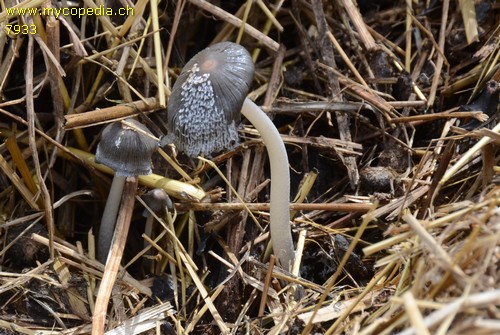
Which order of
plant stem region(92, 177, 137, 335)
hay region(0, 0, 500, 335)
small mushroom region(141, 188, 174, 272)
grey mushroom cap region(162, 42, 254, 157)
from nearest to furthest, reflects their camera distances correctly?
grey mushroom cap region(162, 42, 254, 157) < plant stem region(92, 177, 137, 335) < hay region(0, 0, 500, 335) < small mushroom region(141, 188, 174, 272)

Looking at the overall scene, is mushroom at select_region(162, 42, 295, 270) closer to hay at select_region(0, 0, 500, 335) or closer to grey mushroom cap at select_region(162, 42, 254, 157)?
grey mushroom cap at select_region(162, 42, 254, 157)

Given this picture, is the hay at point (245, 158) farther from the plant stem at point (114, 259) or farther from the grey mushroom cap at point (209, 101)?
the grey mushroom cap at point (209, 101)

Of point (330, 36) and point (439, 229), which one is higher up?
point (330, 36)

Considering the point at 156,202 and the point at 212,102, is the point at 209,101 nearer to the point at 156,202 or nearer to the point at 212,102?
the point at 212,102

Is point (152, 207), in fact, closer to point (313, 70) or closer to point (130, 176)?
point (130, 176)

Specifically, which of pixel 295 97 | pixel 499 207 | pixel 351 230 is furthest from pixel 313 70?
pixel 499 207

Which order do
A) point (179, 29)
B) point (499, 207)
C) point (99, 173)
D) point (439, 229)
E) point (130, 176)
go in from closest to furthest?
point (499, 207)
point (439, 229)
point (130, 176)
point (99, 173)
point (179, 29)

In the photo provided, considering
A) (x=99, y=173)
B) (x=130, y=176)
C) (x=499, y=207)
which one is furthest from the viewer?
(x=99, y=173)

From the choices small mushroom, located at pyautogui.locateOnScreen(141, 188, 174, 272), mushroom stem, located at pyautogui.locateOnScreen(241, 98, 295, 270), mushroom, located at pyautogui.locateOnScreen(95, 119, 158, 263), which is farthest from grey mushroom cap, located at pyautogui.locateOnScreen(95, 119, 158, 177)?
mushroom stem, located at pyautogui.locateOnScreen(241, 98, 295, 270)
